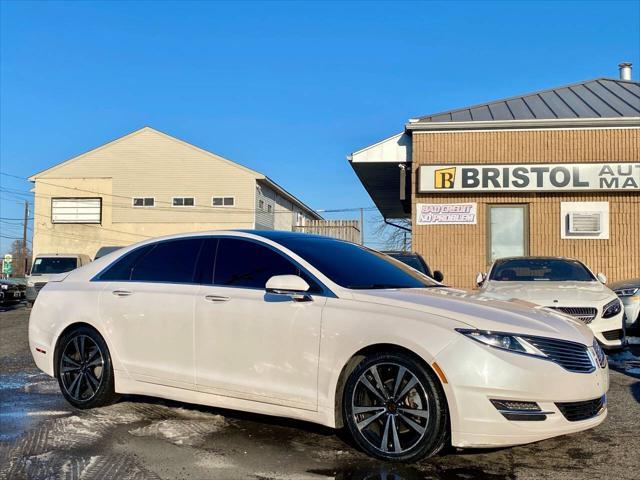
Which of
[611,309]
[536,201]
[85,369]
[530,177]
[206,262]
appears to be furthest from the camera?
[536,201]

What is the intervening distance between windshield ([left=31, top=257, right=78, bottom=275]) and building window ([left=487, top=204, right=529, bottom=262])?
43.4 ft

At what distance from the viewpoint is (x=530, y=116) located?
1605 cm

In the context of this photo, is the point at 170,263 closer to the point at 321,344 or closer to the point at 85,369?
the point at 85,369

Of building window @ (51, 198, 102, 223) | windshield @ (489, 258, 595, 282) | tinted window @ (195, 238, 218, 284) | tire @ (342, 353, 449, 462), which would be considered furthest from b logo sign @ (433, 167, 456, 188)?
building window @ (51, 198, 102, 223)

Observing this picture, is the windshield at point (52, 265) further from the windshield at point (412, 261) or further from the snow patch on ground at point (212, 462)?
the snow patch on ground at point (212, 462)

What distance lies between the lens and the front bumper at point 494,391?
150 inches

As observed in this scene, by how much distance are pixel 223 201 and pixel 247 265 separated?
109ft

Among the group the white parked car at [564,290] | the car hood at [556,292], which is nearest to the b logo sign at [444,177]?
the white parked car at [564,290]

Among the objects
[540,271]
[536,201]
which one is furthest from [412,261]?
[536,201]

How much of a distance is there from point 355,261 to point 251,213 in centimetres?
3272

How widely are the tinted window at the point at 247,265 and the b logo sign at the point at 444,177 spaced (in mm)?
11174

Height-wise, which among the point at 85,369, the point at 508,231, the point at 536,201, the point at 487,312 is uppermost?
the point at 536,201

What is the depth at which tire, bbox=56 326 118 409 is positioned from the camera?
5461 mm

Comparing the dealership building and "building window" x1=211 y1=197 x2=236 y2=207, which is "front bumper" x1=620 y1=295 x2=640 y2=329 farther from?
"building window" x1=211 y1=197 x2=236 y2=207
